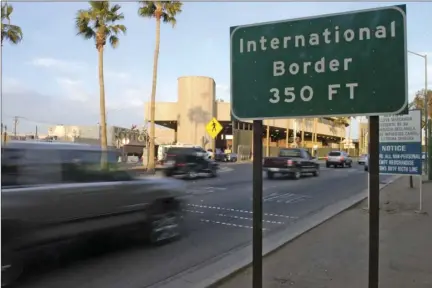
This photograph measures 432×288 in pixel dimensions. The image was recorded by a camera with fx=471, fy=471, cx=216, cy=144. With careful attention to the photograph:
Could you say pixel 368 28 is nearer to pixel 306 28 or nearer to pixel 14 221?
pixel 306 28

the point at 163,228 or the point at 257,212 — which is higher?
the point at 257,212

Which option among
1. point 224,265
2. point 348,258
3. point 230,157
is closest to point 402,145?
point 348,258

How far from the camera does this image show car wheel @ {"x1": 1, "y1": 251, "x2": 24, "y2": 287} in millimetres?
5304

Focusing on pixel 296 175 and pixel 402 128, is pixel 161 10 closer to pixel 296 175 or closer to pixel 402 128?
pixel 296 175

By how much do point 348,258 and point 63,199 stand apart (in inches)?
155

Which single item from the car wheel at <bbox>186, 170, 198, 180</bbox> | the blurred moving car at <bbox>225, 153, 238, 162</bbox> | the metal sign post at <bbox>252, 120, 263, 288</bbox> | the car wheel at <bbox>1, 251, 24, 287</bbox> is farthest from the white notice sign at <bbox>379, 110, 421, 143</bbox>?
the blurred moving car at <bbox>225, 153, 238, 162</bbox>

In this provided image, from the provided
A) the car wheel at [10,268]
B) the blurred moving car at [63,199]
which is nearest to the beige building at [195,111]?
the blurred moving car at [63,199]

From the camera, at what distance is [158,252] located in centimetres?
746

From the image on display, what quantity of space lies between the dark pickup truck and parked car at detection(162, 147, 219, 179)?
10.5ft

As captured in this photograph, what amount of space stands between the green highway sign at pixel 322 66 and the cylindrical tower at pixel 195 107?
171 feet

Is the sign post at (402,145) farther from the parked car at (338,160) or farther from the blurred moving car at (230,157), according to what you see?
the blurred moving car at (230,157)

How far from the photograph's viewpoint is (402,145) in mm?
12523

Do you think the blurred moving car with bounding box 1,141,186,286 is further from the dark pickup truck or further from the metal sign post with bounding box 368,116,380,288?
the dark pickup truck

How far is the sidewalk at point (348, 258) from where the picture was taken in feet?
17.9
